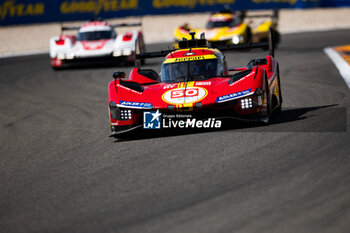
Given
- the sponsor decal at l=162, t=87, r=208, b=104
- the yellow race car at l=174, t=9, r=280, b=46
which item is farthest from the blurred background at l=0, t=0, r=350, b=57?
the sponsor decal at l=162, t=87, r=208, b=104

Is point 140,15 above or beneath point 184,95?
beneath

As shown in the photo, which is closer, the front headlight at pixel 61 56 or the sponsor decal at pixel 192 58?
the sponsor decal at pixel 192 58

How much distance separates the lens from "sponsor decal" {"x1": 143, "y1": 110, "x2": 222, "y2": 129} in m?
8.11

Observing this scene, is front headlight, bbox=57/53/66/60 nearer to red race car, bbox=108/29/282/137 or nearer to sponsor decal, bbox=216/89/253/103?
red race car, bbox=108/29/282/137

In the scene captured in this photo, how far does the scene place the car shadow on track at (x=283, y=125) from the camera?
7.98 metres

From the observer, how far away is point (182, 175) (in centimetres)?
614

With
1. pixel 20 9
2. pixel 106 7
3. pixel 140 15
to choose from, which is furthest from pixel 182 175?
pixel 106 7

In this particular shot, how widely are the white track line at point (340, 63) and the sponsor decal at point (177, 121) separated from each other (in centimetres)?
528

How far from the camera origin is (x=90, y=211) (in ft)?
17.4

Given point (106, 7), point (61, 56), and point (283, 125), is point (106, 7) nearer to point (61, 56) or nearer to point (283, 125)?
point (61, 56)

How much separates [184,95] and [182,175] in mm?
2260

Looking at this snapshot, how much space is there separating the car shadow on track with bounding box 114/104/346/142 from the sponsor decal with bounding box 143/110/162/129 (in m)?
0.20

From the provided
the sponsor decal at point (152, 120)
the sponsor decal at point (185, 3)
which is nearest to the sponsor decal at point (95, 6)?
the sponsor decal at point (185, 3)

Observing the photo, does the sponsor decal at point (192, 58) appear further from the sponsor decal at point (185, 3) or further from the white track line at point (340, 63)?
the sponsor decal at point (185, 3)
